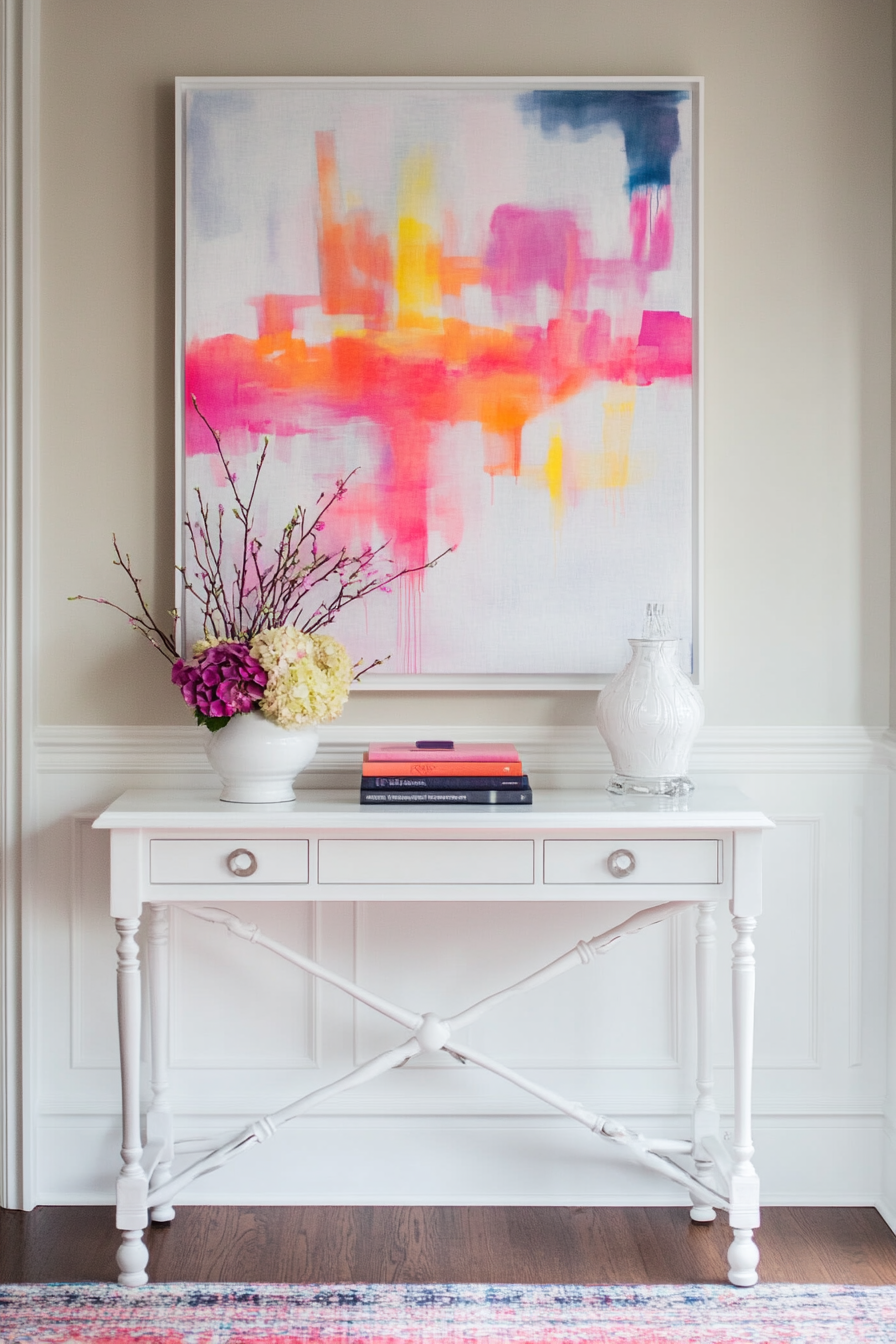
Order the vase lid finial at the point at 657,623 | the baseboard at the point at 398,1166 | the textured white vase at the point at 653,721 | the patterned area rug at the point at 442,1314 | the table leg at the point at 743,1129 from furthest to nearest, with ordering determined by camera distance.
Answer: the baseboard at the point at 398,1166
the vase lid finial at the point at 657,623
the textured white vase at the point at 653,721
the table leg at the point at 743,1129
the patterned area rug at the point at 442,1314

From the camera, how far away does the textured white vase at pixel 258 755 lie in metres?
2.04

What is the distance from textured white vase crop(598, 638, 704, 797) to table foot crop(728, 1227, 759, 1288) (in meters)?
0.84

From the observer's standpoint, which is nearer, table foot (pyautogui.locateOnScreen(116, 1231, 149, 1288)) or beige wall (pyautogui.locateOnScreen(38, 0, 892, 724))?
table foot (pyautogui.locateOnScreen(116, 1231, 149, 1288))

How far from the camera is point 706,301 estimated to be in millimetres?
2312

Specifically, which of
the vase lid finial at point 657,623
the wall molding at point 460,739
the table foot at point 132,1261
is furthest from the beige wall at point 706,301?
the table foot at point 132,1261

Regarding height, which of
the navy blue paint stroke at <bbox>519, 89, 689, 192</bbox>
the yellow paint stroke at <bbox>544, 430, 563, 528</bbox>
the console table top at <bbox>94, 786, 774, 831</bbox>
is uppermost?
the navy blue paint stroke at <bbox>519, 89, 689, 192</bbox>

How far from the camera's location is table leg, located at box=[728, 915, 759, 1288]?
199cm

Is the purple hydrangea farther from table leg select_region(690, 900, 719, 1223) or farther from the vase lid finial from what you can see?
table leg select_region(690, 900, 719, 1223)

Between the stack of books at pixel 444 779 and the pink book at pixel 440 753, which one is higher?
the pink book at pixel 440 753

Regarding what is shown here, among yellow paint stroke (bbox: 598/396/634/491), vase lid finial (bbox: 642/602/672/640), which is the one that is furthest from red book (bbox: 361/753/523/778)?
yellow paint stroke (bbox: 598/396/634/491)

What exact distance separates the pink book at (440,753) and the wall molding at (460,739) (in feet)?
0.57

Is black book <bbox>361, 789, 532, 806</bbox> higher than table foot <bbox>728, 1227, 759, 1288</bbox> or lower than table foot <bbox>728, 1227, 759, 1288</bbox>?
higher

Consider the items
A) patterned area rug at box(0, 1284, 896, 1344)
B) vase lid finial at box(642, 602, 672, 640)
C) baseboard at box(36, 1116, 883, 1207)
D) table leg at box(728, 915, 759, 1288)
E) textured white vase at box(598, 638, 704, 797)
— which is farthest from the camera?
baseboard at box(36, 1116, 883, 1207)

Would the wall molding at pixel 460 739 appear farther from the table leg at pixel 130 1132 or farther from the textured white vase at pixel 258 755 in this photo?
the table leg at pixel 130 1132
